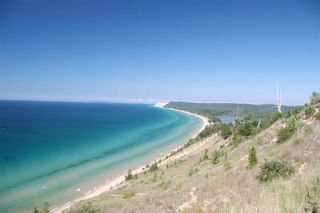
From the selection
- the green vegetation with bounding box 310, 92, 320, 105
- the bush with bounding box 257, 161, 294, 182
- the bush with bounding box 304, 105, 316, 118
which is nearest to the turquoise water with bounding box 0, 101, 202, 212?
the bush with bounding box 257, 161, 294, 182

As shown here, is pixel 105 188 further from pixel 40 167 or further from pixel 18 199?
pixel 40 167

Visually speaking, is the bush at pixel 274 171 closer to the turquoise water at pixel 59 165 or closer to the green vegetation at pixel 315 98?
the turquoise water at pixel 59 165

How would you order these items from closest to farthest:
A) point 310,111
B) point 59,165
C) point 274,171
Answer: point 274,171 < point 310,111 < point 59,165

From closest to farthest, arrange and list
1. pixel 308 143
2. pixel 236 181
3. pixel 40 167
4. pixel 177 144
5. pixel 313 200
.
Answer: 1. pixel 313 200
2. pixel 236 181
3. pixel 308 143
4. pixel 40 167
5. pixel 177 144

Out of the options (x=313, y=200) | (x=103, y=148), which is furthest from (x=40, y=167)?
(x=313, y=200)

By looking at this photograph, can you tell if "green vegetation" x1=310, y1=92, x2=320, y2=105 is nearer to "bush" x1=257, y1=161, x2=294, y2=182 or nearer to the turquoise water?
"bush" x1=257, y1=161, x2=294, y2=182

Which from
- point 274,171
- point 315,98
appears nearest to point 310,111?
point 315,98

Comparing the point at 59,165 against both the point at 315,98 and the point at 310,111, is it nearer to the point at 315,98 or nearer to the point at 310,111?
the point at 310,111

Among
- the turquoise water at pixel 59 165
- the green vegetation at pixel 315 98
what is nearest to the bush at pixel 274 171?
the turquoise water at pixel 59 165
